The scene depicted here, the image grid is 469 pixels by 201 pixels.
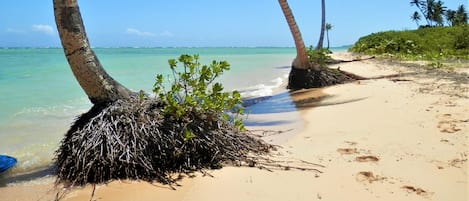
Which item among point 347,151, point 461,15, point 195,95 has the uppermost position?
point 461,15

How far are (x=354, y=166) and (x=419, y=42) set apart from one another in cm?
2815

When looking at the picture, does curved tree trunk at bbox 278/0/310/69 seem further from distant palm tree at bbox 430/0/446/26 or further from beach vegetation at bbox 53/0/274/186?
distant palm tree at bbox 430/0/446/26

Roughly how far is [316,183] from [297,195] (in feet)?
1.08

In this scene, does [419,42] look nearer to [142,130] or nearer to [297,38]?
[297,38]

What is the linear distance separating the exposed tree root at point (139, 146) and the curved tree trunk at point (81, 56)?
0.15 meters

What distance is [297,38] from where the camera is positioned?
11773 mm

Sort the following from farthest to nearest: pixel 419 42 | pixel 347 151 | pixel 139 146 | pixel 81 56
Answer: pixel 419 42, pixel 347 151, pixel 81 56, pixel 139 146

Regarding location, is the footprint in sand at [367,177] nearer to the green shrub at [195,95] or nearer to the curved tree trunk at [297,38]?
the green shrub at [195,95]

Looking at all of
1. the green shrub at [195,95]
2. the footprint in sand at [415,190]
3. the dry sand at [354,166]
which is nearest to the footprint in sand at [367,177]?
the dry sand at [354,166]

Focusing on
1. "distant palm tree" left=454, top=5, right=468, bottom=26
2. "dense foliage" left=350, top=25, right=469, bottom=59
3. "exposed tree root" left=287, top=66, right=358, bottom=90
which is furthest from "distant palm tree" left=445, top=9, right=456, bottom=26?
"exposed tree root" left=287, top=66, right=358, bottom=90

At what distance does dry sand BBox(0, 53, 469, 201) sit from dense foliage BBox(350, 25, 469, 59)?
2031cm

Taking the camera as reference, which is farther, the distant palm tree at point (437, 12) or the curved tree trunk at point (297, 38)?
the distant palm tree at point (437, 12)

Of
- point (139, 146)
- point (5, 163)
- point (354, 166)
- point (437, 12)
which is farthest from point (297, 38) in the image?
point (437, 12)

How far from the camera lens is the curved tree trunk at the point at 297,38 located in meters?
11.2
